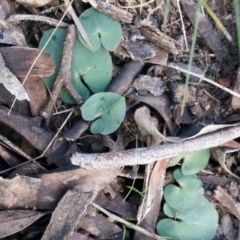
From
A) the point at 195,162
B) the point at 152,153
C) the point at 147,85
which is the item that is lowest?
the point at 195,162

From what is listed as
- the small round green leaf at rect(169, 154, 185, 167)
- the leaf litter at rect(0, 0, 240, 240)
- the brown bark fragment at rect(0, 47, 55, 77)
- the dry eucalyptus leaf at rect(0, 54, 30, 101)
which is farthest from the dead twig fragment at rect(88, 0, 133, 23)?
the small round green leaf at rect(169, 154, 185, 167)

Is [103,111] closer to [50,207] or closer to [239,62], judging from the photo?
[50,207]

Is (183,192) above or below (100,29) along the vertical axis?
below

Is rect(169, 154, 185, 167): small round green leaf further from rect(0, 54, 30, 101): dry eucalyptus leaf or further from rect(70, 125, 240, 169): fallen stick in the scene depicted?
rect(0, 54, 30, 101): dry eucalyptus leaf

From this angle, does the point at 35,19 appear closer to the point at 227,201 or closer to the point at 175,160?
the point at 175,160


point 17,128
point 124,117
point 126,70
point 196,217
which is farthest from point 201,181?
point 17,128

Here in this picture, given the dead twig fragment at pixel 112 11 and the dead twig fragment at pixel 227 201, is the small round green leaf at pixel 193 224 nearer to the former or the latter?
the dead twig fragment at pixel 227 201

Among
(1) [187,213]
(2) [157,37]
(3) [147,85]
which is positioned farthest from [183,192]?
A: (2) [157,37]
